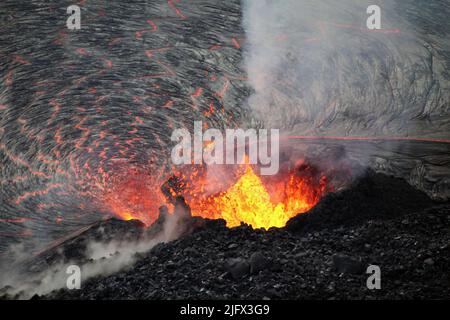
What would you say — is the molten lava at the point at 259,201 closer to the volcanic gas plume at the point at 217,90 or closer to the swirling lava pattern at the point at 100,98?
the volcanic gas plume at the point at 217,90

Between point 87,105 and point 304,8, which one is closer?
point 304,8

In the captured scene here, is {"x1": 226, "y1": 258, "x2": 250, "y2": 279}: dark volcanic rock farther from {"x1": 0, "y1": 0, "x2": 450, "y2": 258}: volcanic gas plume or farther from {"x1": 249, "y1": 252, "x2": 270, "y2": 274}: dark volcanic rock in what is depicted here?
{"x1": 0, "y1": 0, "x2": 450, "y2": 258}: volcanic gas plume

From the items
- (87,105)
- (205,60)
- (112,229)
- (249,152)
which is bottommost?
(112,229)

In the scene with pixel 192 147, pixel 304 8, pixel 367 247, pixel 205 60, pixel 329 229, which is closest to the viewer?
pixel 367 247

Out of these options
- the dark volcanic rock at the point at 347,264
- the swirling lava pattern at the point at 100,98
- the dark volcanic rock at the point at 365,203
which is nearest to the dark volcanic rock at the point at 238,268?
the dark volcanic rock at the point at 347,264

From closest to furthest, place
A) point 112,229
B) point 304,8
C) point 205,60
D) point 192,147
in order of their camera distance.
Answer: point 304,8, point 205,60, point 112,229, point 192,147

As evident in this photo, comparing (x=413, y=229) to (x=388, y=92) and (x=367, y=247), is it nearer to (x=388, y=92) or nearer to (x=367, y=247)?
(x=367, y=247)

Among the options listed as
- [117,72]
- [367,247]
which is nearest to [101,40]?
[117,72]

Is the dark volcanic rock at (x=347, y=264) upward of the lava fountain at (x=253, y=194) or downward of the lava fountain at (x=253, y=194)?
downward

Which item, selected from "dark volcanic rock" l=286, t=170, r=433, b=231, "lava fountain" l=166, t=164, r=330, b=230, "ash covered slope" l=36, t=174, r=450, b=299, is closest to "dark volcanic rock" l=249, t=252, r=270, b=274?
"ash covered slope" l=36, t=174, r=450, b=299
